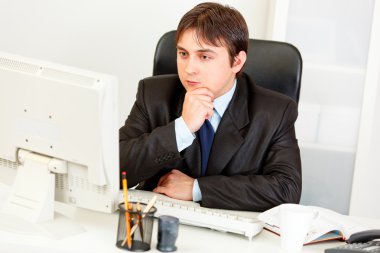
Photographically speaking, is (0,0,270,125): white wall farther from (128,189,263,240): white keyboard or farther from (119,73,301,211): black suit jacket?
(128,189,263,240): white keyboard

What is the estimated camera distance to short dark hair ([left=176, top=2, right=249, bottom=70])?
2.22 metres

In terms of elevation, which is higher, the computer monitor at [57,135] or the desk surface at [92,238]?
the computer monitor at [57,135]

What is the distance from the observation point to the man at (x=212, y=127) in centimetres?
204

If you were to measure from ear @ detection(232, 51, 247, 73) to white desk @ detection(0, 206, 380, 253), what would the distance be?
742mm

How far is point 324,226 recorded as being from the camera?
5.79 ft

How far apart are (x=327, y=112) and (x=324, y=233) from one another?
1798mm

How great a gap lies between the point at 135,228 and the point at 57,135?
0.30 metres

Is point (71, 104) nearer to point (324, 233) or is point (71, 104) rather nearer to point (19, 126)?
point (19, 126)

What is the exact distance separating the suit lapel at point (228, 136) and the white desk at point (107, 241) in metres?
0.49

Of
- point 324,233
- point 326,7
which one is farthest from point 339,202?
point 324,233

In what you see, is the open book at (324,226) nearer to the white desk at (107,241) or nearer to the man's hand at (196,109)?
the white desk at (107,241)

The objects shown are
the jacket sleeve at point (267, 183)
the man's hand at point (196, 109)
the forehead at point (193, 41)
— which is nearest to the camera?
the jacket sleeve at point (267, 183)

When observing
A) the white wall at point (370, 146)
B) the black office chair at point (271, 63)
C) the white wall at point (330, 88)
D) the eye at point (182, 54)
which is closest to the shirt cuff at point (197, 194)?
the eye at point (182, 54)

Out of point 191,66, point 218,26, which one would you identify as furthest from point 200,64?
point 218,26
